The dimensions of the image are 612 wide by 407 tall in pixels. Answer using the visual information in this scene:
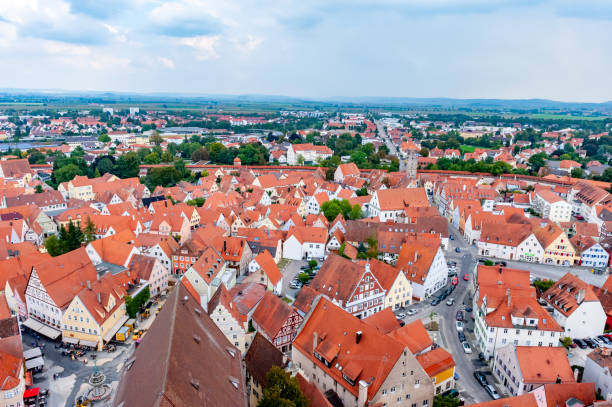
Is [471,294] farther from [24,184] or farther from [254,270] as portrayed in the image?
[24,184]

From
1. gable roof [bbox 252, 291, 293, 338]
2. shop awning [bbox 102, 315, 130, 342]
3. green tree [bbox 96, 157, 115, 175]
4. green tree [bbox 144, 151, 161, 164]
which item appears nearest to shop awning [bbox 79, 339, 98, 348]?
shop awning [bbox 102, 315, 130, 342]

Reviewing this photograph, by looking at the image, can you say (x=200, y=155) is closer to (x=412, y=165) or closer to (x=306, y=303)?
(x=412, y=165)

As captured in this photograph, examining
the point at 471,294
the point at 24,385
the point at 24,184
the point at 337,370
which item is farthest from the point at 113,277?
the point at 24,184

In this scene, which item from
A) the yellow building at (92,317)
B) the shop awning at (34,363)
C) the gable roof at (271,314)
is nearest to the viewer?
the shop awning at (34,363)

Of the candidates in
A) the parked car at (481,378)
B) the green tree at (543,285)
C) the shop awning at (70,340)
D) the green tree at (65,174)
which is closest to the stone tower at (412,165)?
the green tree at (543,285)

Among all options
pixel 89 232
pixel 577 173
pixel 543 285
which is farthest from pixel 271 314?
pixel 577 173

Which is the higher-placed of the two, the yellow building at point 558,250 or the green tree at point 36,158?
the green tree at point 36,158

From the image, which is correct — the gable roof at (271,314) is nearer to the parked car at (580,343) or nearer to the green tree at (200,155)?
the parked car at (580,343)
